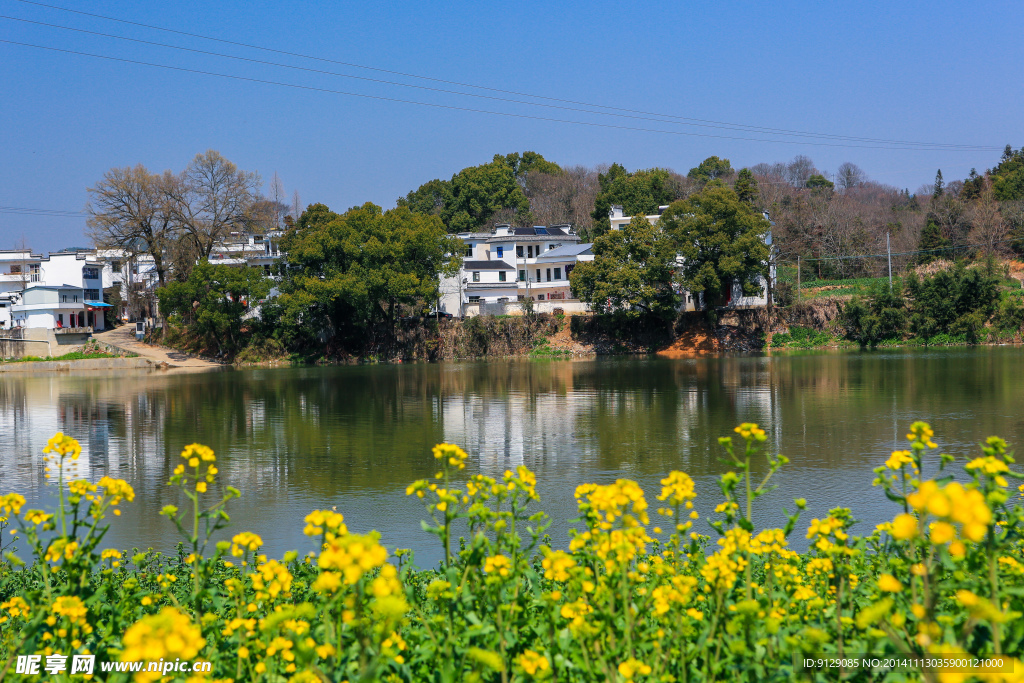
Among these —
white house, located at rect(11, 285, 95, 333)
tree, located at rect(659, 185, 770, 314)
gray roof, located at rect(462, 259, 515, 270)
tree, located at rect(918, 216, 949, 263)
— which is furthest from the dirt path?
tree, located at rect(918, 216, 949, 263)

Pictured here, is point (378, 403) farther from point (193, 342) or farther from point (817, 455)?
point (193, 342)

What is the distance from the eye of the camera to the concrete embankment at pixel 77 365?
4959 centimetres

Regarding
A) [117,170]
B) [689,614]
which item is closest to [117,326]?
[117,170]

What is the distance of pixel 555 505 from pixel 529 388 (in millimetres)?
18804

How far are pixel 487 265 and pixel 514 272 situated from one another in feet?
8.99

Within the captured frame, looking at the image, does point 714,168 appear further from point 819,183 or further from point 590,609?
point 590,609

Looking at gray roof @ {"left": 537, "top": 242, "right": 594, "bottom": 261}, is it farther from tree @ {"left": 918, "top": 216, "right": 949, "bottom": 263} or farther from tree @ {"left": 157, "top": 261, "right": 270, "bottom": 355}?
tree @ {"left": 918, "top": 216, "right": 949, "bottom": 263}

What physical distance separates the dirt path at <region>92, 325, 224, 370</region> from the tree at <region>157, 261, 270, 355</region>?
2274 millimetres

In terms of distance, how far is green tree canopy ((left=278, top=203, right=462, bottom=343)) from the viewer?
156 feet

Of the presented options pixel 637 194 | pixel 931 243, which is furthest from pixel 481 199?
pixel 931 243

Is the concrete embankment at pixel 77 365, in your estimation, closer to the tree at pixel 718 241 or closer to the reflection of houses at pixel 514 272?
the reflection of houses at pixel 514 272

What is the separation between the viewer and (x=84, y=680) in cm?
397

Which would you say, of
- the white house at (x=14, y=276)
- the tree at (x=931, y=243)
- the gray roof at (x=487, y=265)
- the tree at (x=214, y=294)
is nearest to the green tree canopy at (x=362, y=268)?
the tree at (x=214, y=294)

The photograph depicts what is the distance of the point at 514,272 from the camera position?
217 ft
